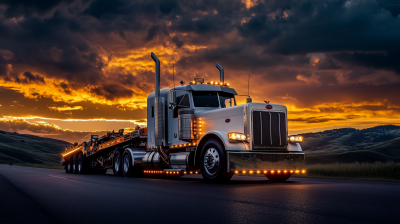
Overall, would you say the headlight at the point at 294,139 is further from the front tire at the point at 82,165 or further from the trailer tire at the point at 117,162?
the front tire at the point at 82,165

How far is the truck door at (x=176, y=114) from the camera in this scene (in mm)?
13930

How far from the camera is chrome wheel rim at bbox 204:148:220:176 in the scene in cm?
1155

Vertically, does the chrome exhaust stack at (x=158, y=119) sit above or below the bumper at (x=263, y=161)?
above

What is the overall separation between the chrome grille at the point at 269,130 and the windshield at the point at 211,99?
94.9 inches

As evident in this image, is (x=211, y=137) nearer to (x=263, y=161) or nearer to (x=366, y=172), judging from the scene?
(x=263, y=161)

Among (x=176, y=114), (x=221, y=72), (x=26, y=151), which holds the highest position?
(x=221, y=72)

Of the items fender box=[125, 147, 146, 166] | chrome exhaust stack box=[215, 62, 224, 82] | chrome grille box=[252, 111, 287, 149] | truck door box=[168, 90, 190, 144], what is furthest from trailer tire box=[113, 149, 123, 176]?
chrome grille box=[252, 111, 287, 149]

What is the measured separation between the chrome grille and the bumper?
353 millimetres

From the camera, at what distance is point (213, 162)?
1166 cm

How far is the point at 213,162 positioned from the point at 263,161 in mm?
1502

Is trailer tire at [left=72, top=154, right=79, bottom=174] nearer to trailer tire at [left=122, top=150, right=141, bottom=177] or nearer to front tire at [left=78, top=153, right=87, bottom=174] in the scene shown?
front tire at [left=78, top=153, right=87, bottom=174]

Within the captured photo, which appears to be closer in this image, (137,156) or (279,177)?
(279,177)

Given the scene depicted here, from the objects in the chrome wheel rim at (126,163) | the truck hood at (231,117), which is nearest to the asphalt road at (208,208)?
the truck hood at (231,117)

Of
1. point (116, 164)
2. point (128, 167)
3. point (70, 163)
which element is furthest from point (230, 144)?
point (70, 163)
